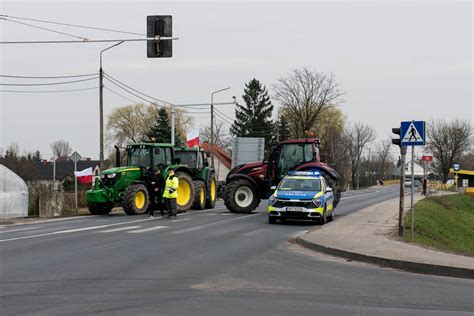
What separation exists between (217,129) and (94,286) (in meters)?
92.2

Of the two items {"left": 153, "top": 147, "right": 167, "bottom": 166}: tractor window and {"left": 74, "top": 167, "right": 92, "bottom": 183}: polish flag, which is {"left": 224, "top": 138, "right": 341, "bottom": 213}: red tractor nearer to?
{"left": 153, "top": 147, "right": 167, "bottom": 166}: tractor window

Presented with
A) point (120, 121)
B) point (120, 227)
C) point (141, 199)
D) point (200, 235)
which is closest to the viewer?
point (200, 235)

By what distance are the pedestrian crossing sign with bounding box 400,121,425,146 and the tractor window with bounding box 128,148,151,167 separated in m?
12.0

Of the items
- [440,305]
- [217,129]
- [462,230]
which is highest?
[217,129]

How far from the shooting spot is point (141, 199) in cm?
2316

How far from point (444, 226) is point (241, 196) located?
1250 centimetres

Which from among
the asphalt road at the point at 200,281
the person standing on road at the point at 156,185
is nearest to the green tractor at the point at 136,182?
the person standing on road at the point at 156,185

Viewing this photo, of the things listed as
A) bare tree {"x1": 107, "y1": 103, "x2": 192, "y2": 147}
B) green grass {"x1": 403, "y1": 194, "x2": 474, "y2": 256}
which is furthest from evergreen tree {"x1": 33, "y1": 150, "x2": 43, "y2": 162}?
green grass {"x1": 403, "y1": 194, "x2": 474, "y2": 256}

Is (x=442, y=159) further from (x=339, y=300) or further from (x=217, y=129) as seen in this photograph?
(x=339, y=300)

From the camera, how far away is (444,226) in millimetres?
30875

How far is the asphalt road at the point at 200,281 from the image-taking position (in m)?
7.45

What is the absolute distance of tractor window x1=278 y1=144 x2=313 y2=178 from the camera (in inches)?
949

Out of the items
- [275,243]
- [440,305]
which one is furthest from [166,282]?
[275,243]

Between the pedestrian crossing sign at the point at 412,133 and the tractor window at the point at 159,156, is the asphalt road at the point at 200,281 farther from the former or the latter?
the tractor window at the point at 159,156
